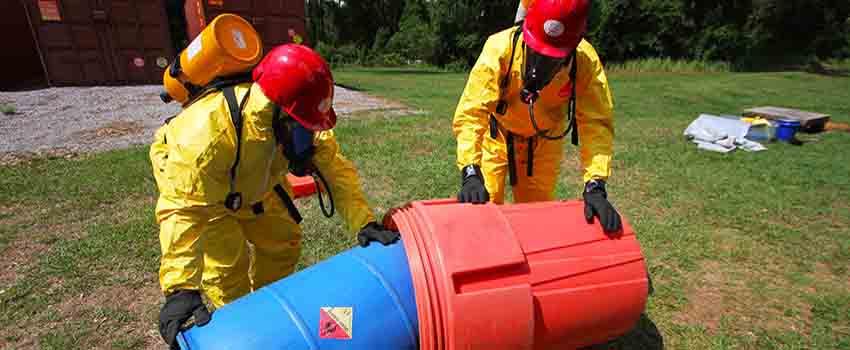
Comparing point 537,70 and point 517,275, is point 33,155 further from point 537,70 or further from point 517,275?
point 517,275

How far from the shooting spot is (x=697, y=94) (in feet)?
48.4

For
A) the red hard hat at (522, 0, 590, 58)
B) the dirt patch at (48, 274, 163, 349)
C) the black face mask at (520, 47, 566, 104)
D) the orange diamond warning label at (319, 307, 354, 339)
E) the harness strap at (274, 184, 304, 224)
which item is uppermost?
the red hard hat at (522, 0, 590, 58)

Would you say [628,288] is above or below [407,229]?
below

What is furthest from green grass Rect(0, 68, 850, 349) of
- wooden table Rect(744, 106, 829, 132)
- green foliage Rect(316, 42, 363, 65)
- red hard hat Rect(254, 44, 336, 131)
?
green foliage Rect(316, 42, 363, 65)

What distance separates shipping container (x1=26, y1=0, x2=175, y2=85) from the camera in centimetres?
1097

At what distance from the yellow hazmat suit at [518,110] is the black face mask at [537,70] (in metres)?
0.12

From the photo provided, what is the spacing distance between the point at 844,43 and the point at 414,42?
27788 millimetres

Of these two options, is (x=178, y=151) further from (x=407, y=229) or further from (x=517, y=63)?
(x=517, y=63)

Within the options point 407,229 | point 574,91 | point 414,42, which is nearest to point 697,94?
point 574,91

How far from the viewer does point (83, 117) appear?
8.66 metres

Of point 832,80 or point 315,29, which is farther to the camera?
point 315,29

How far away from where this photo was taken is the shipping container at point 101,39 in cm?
1097

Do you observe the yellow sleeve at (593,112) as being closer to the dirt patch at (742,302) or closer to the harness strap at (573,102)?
the harness strap at (573,102)

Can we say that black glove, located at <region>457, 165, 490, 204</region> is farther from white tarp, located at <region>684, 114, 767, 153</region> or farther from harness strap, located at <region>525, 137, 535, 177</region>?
white tarp, located at <region>684, 114, 767, 153</region>
